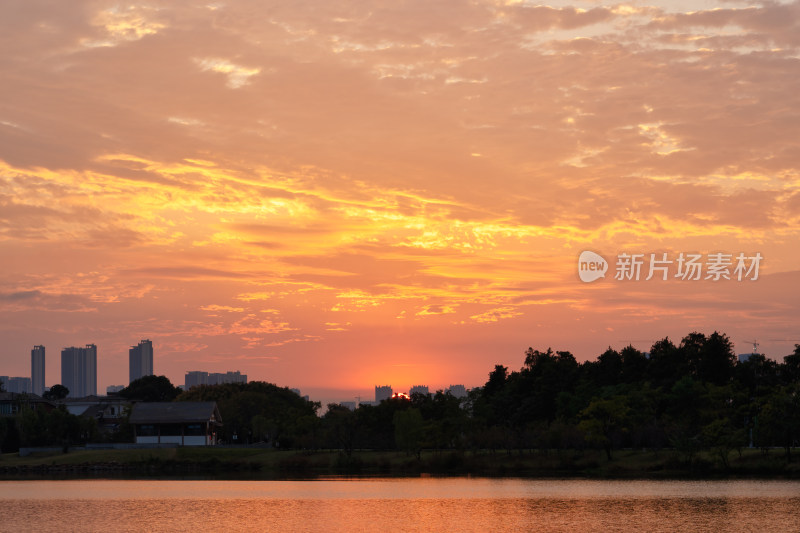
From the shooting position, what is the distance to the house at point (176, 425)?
142 meters

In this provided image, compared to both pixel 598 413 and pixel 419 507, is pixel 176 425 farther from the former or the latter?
pixel 419 507

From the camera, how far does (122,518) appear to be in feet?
192

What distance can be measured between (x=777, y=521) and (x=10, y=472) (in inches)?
3811

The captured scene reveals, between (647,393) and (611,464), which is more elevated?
(647,393)

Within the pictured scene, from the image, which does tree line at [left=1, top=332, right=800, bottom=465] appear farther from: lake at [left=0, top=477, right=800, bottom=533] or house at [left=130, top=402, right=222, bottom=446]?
lake at [left=0, top=477, right=800, bottom=533]

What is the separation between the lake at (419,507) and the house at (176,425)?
55611 mm

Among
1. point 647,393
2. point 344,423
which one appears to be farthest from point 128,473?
point 647,393

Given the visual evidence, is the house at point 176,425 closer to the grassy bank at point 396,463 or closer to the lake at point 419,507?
the grassy bank at point 396,463

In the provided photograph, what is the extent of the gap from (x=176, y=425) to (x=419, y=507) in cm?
8875

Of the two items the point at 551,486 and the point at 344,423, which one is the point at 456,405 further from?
the point at 551,486

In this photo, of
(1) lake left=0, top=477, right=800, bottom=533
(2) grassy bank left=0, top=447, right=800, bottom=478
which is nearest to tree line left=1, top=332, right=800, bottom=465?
(2) grassy bank left=0, top=447, right=800, bottom=478

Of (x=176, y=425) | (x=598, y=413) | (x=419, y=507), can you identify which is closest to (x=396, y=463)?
(x=598, y=413)

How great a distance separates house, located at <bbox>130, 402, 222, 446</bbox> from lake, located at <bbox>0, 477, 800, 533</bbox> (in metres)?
55.6

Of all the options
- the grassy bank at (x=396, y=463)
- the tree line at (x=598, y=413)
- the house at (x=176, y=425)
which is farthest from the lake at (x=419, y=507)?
the house at (x=176, y=425)
